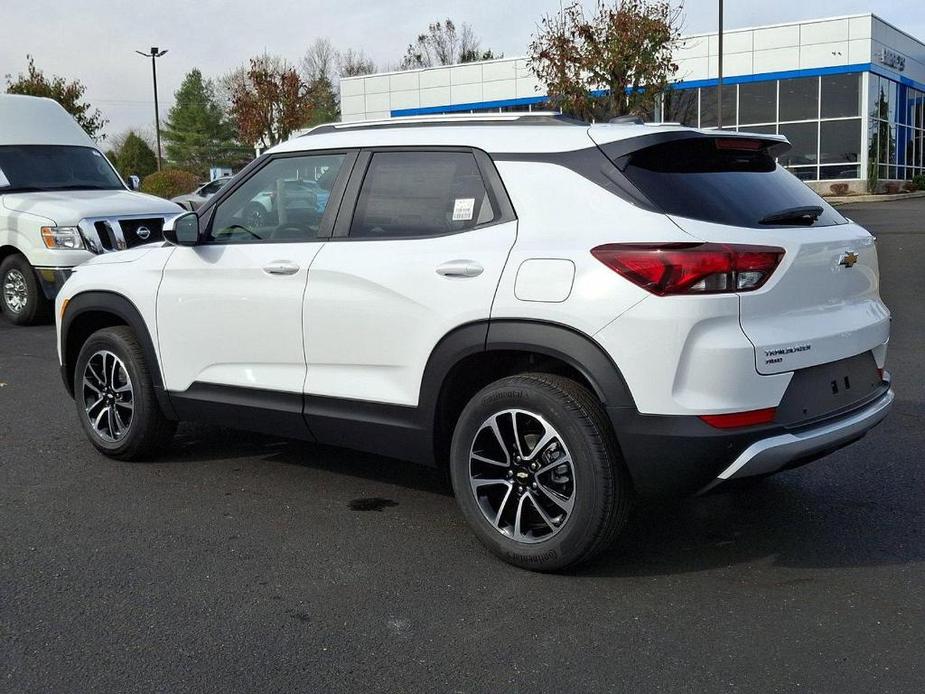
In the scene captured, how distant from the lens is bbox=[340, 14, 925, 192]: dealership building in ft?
133

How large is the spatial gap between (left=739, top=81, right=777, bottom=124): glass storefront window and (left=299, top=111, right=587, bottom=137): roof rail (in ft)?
131

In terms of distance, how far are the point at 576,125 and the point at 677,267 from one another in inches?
35.1

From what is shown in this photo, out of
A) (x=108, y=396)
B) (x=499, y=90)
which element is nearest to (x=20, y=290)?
(x=108, y=396)

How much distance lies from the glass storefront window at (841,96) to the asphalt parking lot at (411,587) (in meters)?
38.5

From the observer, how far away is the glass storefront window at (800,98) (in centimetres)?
4122

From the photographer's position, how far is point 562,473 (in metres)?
3.98

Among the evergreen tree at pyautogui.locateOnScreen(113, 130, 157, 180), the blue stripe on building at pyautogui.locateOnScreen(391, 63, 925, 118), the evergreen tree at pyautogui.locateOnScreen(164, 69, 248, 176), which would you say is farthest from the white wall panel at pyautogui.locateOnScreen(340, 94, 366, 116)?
the evergreen tree at pyautogui.locateOnScreen(164, 69, 248, 176)

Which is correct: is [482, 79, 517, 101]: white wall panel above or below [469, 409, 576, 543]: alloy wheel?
above

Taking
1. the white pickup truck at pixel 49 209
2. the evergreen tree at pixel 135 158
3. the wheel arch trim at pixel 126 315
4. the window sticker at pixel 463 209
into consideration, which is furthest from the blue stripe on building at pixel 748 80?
the window sticker at pixel 463 209

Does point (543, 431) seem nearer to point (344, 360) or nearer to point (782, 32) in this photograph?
point (344, 360)

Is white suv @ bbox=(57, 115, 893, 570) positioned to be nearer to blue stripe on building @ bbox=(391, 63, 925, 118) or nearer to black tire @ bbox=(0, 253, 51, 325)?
black tire @ bbox=(0, 253, 51, 325)

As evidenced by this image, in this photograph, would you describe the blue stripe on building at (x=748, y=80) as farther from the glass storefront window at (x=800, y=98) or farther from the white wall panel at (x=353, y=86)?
the white wall panel at (x=353, y=86)

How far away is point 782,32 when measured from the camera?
41.3m

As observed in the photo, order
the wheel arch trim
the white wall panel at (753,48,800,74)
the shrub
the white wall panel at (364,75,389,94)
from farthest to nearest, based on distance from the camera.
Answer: the white wall panel at (364,75,389,94) < the white wall panel at (753,48,800,74) < the shrub < the wheel arch trim
